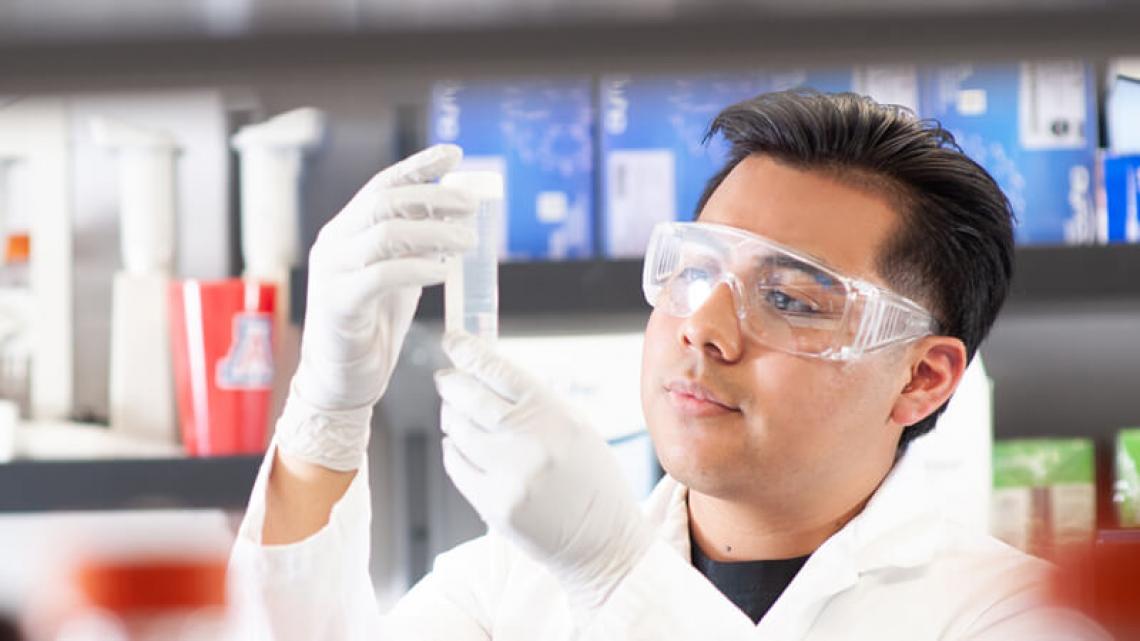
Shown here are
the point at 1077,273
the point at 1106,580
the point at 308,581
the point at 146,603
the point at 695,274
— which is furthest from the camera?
the point at 1077,273

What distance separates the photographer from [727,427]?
1445 millimetres

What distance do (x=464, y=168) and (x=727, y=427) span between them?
92 cm

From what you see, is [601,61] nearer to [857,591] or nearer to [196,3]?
[196,3]

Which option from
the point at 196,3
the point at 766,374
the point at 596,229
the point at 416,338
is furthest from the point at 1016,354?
the point at 196,3

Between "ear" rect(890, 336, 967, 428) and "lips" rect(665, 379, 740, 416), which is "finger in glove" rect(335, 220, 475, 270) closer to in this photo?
"lips" rect(665, 379, 740, 416)

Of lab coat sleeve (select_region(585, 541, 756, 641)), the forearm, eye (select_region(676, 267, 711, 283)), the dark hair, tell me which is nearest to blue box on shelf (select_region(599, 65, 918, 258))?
the dark hair

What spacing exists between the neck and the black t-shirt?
0.04 feet

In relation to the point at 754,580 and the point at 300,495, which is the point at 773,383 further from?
the point at 300,495

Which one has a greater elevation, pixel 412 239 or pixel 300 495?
pixel 412 239

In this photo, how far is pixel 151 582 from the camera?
1996 millimetres

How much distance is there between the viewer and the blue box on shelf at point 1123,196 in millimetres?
2225

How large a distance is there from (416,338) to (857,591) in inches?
47.4

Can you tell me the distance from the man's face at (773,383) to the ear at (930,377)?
17 millimetres

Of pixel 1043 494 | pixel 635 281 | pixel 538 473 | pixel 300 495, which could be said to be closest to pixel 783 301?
pixel 538 473
